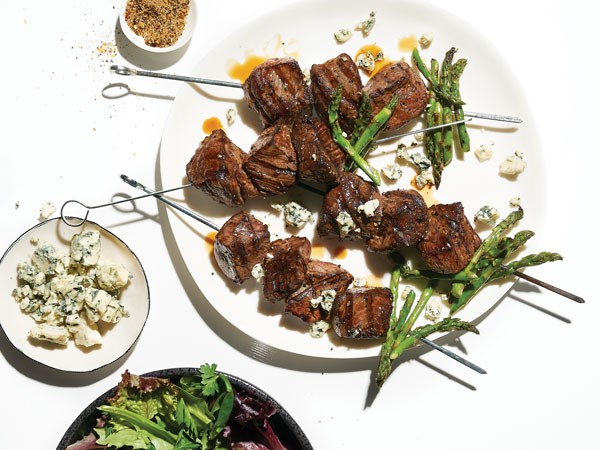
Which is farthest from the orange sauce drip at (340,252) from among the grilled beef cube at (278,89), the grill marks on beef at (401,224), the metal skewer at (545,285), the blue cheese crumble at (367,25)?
the blue cheese crumble at (367,25)

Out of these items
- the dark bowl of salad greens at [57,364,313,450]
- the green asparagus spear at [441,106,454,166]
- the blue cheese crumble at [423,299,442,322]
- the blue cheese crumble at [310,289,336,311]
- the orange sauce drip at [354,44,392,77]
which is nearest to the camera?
the dark bowl of salad greens at [57,364,313,450]

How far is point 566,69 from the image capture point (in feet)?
18.5

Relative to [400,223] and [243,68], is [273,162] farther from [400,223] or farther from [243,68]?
[400,223]

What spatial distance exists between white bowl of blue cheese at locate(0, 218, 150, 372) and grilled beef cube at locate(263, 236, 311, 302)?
91 centimetres

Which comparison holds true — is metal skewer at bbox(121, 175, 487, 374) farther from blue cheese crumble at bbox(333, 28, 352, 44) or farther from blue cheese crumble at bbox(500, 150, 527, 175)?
blue cheese crumble at bbox(333, 28, 352, 44)

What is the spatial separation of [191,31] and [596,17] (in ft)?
11.0

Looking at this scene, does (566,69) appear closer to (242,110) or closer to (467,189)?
(467,189)

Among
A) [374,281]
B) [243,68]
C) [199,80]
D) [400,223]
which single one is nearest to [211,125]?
[199,80]

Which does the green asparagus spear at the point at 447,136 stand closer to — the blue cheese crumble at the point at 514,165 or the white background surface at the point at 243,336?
the blue cheese crumble at the point at 514,165

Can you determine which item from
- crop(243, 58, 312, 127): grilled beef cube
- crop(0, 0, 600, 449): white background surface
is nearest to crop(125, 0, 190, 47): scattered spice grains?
crop(0, 0, 600, 449): white background surface

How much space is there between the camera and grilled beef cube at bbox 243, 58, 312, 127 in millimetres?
4812

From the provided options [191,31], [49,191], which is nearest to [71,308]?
[49,191]

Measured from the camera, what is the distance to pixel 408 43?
529 cm

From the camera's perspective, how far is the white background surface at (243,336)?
17.1 feet
